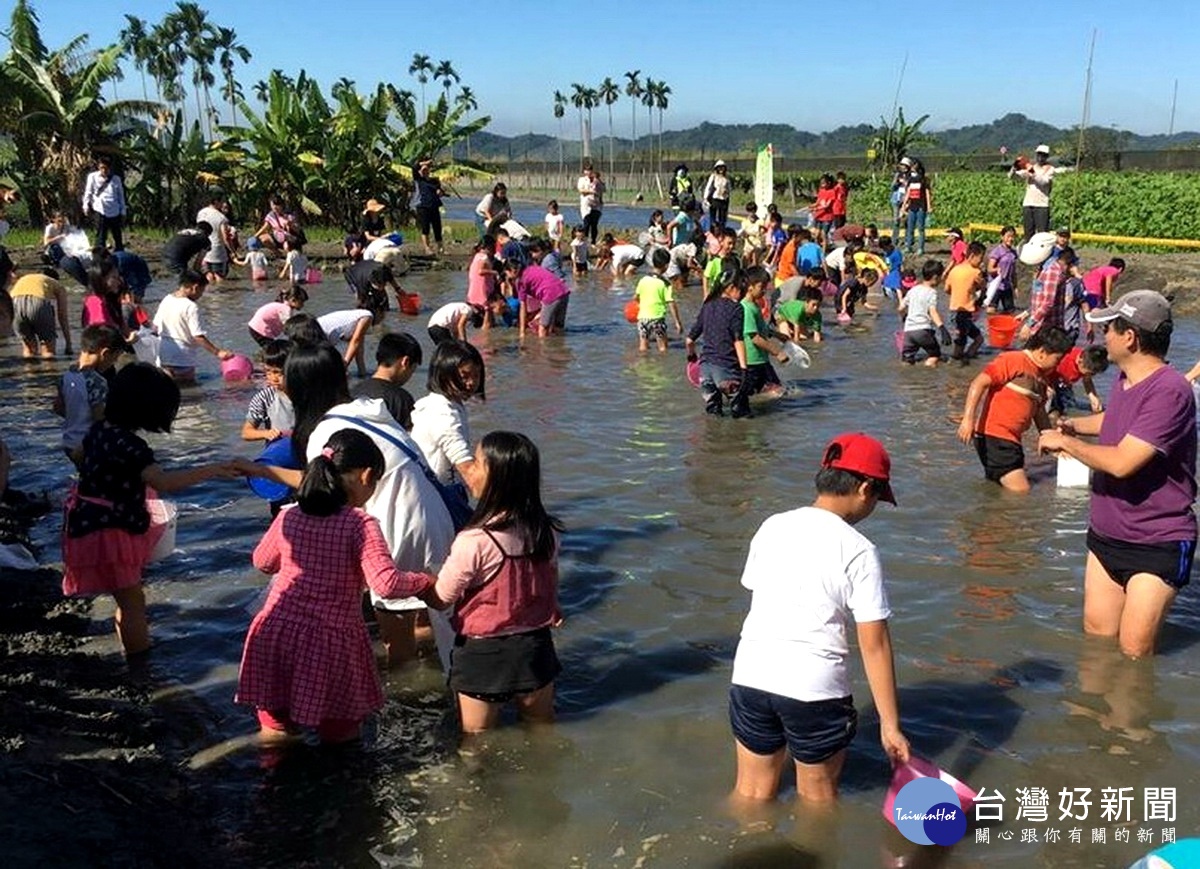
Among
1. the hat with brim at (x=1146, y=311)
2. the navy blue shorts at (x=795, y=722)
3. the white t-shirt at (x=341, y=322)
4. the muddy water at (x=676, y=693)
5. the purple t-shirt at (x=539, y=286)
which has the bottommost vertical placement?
the muddy water at (x=676, y=693)

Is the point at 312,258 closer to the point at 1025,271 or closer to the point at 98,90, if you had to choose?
the point at 98,90

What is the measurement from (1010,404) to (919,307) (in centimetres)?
624

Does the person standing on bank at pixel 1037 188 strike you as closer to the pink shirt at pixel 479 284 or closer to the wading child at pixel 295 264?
the pink shirt at pixel 479 284

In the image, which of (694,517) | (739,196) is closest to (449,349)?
(694,517)

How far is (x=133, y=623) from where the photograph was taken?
20.5 ft

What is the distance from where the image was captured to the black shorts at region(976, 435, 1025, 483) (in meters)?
9.29

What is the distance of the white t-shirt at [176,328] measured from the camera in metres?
13.0

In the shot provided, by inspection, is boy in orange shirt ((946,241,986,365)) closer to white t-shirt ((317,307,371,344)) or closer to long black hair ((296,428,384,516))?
white t-shirt ((317,307,371,344))

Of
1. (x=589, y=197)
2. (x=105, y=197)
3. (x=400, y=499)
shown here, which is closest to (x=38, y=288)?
(x=105, y=197)

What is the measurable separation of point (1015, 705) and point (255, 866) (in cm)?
379

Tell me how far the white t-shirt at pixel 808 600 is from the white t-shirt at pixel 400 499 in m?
1.97

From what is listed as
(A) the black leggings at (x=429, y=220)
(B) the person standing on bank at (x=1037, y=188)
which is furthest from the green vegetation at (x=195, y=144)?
(B) the person standing on bank at (x=1037, y=188)

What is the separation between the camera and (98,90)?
28938 millimetres

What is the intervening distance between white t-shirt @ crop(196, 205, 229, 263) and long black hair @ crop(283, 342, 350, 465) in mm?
19316
